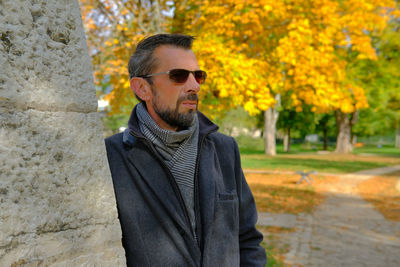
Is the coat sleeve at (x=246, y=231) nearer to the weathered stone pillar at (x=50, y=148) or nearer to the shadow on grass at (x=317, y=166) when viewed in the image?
the weathered stone pillar at (x=50, y=148)

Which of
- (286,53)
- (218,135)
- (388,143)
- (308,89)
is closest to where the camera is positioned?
(218,135)

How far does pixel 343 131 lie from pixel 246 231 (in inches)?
1387

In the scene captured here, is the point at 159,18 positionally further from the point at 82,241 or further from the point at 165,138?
the point at 82,241

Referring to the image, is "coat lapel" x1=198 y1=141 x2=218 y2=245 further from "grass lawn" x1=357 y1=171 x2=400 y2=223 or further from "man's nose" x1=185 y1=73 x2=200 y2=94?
"grass lawn" x1=357 y1=171 x2=400 y2=223

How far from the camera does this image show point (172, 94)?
70.8 inches

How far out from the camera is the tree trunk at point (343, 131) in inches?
1341

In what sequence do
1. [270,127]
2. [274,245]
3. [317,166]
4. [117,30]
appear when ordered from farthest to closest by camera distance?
[270,127] < [317,166] < [117,30] < [274,245]

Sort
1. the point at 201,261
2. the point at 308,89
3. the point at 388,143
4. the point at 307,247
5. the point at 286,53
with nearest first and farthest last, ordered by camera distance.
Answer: the point at 201,261, the point at 307,247, the point at 286,53, the point at 308,89, the point at 388,143

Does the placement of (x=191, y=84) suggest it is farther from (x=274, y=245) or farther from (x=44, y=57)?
(x=274, y=245)

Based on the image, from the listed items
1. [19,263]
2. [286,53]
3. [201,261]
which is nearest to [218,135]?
[201,261]

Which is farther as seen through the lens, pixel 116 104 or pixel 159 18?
pixel 116 104

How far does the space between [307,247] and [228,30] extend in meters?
4.69

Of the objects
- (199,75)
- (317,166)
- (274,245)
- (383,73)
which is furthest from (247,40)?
(383,73)

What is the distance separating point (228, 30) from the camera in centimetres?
790
